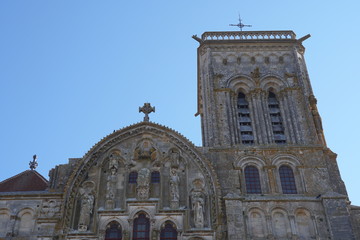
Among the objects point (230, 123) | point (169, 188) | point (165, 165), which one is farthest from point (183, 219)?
point (230, 123)

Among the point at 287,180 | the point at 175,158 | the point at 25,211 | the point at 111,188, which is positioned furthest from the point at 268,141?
the point at 25,211

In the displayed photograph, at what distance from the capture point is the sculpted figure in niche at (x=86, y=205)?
22.6 metres

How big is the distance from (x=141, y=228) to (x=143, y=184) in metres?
2.28

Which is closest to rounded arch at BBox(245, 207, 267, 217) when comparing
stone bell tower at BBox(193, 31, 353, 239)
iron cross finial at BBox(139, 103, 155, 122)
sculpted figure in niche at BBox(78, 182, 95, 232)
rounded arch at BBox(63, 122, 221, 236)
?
stone bell tower at BBox(193, 31, 353, 239)

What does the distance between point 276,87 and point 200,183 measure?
31.5 ft

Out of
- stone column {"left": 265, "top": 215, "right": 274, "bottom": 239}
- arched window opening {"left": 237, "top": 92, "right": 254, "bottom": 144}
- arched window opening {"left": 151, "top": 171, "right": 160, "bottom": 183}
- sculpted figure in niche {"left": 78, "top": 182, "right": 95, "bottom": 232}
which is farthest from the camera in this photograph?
arched window opening {"left": 237, "top": 92, "right": 254, "bottom": 144}

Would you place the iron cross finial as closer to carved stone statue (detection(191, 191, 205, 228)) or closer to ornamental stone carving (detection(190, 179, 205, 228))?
ornamental stone carving (detection(190, 179, 205, 228))

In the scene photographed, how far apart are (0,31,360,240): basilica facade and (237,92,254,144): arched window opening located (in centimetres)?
6

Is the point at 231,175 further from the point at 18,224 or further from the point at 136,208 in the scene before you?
the point at 18,224

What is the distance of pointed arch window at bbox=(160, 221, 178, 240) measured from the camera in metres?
22.3

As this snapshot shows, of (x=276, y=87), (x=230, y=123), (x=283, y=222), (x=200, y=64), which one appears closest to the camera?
(x=283, y=222)

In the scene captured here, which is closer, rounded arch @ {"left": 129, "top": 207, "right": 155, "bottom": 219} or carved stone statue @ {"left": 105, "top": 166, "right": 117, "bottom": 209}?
rounded arch @ {"left": 129, "top": 207, "right": 155, "bottom": 219}

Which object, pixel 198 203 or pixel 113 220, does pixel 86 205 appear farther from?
pixel 198 203

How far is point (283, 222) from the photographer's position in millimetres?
22625
